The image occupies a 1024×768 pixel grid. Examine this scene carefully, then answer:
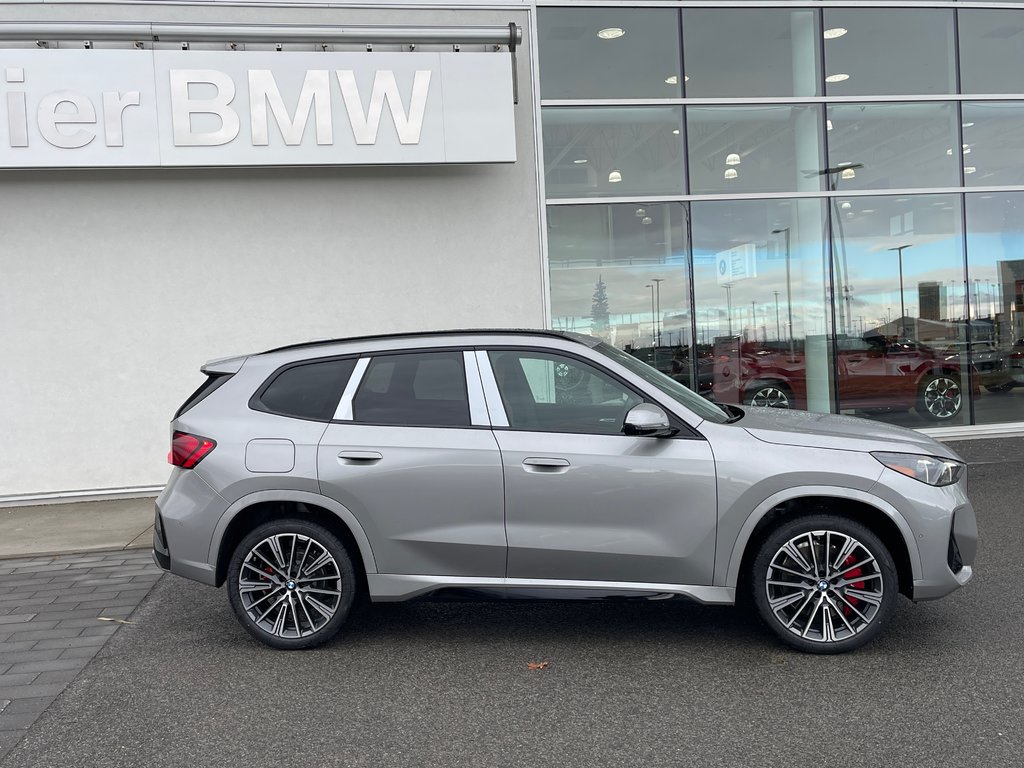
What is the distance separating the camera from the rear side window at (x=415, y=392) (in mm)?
4875

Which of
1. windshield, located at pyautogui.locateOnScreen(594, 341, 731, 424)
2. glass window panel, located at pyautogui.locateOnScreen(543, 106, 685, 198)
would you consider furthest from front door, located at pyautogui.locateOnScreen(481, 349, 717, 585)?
glass window panel, located at pyautogui.locateOnScreen(543, 106, 685, 198)

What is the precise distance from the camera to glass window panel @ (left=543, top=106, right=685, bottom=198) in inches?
435

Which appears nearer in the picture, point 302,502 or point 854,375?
point 302,502

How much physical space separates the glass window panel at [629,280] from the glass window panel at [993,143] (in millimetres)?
4299

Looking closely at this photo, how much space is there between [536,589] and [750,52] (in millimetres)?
9230

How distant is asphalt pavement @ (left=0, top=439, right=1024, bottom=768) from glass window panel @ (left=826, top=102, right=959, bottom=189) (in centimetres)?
751

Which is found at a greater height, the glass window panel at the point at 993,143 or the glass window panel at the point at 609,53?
the glass window panel at the point at 609,53

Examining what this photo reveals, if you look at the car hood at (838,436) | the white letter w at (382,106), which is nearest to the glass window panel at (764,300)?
the white letter w at (382,106)

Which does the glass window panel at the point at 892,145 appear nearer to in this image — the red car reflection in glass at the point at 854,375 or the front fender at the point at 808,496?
the red car reflection in glass at the point at 854,375

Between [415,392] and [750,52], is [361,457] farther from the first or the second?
[750,52]

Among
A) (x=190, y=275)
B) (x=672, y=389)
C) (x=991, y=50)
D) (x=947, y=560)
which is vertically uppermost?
(x=991, y=50)

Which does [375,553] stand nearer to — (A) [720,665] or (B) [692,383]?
(A) [720,665]

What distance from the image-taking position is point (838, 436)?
4.69 meters

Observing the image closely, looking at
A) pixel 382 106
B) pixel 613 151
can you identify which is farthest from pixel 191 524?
pixel 613 151
